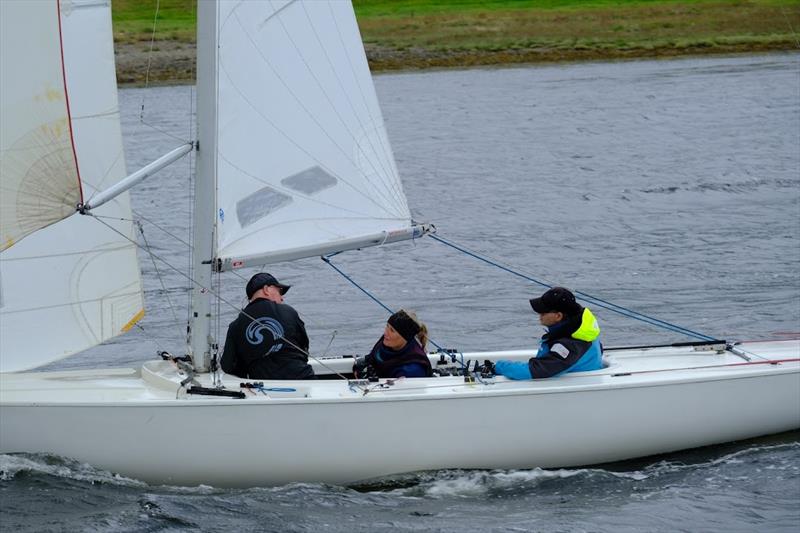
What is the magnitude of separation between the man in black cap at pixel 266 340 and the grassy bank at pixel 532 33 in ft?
96.9

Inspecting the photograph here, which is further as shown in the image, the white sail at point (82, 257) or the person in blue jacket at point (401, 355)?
the person in blue jacket at point (401, 355)

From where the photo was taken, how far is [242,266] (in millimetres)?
8344

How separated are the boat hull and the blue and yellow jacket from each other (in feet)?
0.28

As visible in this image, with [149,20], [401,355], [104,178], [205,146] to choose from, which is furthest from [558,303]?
[149,20]

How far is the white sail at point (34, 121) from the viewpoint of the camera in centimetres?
802

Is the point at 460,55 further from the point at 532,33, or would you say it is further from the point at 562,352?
the point at 562,352

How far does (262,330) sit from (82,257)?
134 cm

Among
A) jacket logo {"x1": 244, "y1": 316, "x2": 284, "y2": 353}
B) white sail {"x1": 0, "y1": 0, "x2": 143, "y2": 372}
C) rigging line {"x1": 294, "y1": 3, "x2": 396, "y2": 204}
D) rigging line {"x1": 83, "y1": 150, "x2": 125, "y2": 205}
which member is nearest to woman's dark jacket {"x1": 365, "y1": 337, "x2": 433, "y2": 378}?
jacket logo {"x1": 244, "y1": 316, "x2": 284, "y2": 353}

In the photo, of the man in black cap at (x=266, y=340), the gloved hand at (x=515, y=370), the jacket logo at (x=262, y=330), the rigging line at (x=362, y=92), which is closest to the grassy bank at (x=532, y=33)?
the rigging line at (x=362, y=92)

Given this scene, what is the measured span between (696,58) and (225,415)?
3412cm

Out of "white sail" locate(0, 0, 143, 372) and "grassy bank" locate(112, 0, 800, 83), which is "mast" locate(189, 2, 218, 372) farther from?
"grassy bank" locate(112, 0, 800, 83)

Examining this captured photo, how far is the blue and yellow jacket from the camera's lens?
27.9ft

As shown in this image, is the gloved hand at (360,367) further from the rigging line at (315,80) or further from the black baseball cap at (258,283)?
the rigging line at (315,80)

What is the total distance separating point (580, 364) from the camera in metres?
8.67
